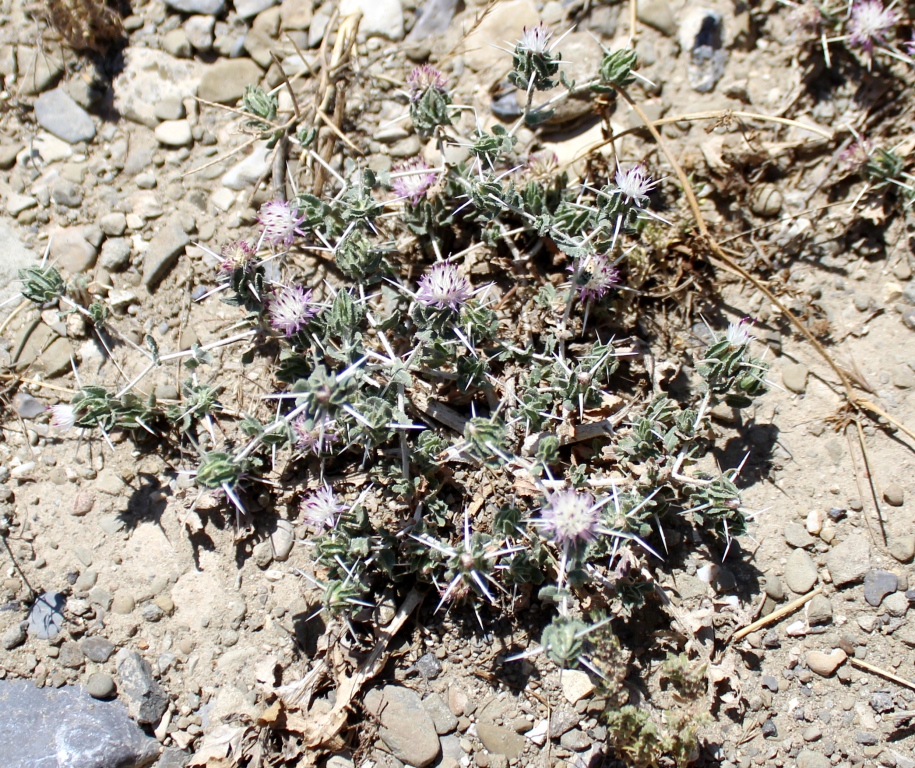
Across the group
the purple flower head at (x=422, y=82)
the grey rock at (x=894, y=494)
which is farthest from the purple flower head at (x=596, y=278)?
the grey rock at (x=894, y=494)


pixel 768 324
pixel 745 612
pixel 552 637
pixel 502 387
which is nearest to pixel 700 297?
pixel 768 324

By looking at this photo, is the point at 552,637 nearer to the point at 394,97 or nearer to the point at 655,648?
the point at 655,648

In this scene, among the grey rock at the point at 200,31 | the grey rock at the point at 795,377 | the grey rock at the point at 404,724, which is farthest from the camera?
the grey rock at the point at 200,31

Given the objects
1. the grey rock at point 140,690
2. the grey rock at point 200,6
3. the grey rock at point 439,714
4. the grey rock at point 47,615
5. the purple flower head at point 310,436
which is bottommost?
the grey rock at point 439,714

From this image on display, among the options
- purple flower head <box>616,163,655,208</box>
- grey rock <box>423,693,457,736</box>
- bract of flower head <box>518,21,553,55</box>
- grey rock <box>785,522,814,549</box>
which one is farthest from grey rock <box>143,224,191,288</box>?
grey rock <box>785,522,814,549</box>

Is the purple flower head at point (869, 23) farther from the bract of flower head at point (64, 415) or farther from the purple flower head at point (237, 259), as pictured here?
the bract of flower head at point (64, 415)

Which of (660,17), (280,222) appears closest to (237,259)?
(280,222)
